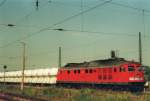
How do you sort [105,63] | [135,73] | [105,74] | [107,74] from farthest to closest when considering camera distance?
[105,63]
[105,74]
[107,74]
[135,73]

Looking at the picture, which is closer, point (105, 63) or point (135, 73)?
point (135, 73)

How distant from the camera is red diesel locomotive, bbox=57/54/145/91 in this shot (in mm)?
36500

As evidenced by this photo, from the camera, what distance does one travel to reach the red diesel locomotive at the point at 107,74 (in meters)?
36.5

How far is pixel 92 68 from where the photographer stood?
42625 mm

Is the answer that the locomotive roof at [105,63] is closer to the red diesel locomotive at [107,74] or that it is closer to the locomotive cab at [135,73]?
the red diesel locomotive at [107,74]

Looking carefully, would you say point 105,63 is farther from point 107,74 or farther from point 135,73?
point 135,73

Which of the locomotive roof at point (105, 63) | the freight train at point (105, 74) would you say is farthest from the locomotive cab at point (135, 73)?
the locomotive roof at point (105, 63)

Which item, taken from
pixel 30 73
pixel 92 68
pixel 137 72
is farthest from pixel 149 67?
pixel 30 73

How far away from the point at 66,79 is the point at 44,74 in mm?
16008

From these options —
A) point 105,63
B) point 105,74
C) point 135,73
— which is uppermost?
point 105,63

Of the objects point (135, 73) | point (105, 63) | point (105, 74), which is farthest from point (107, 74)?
point (135, 73)

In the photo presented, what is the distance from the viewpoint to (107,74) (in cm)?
3975

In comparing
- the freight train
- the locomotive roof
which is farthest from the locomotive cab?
the locomotive roof

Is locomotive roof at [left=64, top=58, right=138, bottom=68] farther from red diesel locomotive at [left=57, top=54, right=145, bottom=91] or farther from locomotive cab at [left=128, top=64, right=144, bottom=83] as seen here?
locomotive cab at [left=128, top=64, right=144, bottom=83]
